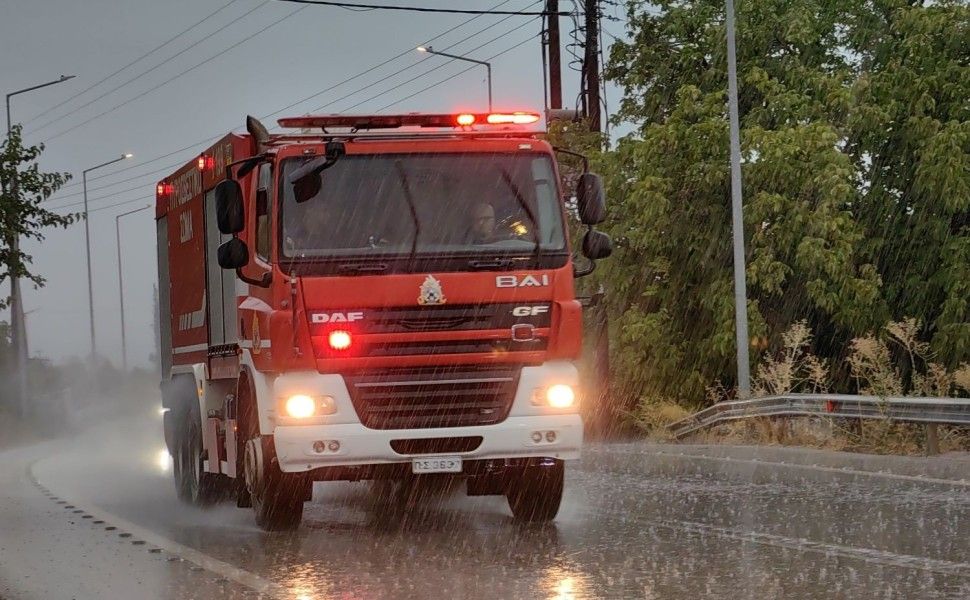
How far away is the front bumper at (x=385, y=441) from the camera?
11.1 meters

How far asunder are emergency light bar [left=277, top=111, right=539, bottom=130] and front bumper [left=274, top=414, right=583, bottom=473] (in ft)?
7.58

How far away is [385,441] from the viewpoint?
11.1 meters

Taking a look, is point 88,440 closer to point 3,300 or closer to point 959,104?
point 3,300

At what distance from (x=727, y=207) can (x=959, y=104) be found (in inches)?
177

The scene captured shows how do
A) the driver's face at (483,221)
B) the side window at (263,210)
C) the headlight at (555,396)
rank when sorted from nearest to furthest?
1. the headlight at (555,396)
2. the driver's face at (483,221)
3. the side window at (263,210)

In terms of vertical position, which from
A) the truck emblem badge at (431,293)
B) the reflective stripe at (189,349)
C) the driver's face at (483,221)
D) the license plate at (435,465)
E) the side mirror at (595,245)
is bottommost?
the license plate at (435,465)

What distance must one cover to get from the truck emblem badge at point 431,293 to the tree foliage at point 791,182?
16.7 meters

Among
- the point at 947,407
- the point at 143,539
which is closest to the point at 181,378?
the point at 143,539

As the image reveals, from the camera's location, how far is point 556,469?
12141 mm

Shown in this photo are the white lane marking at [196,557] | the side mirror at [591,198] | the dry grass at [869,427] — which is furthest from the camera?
the dry grass at [869,427]

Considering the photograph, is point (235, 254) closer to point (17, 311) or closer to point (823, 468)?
point (823, 468)

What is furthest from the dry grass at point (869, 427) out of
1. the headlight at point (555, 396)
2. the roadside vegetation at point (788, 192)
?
the headlight at point (555, 396)

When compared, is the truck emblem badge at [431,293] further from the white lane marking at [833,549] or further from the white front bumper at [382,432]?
the white lane marking at [833,549]

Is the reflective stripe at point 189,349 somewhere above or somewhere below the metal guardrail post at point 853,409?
above
